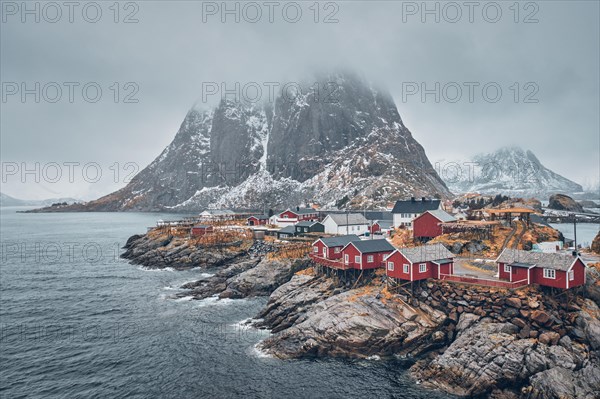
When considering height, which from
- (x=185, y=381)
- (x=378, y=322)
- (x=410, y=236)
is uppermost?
(x=410, y=236)

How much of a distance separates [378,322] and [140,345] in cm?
2651

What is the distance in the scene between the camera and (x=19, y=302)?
189 ft

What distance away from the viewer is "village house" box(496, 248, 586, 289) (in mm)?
36156

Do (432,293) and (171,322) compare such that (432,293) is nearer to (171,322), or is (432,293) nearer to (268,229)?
(171,322)

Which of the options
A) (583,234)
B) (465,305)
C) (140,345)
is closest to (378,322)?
(465,305)

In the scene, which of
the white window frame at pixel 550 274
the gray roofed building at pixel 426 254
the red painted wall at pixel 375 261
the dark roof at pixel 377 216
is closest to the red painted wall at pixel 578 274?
the white window frame at pixel 550 274

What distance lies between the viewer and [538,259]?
38594mm

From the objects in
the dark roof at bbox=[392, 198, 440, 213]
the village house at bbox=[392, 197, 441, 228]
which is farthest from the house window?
the village house at bbox=[392, 197, 441, 228]

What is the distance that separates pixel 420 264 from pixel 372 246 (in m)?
9.92

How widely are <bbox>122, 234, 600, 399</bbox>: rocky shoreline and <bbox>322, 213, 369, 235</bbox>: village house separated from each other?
33649 mm

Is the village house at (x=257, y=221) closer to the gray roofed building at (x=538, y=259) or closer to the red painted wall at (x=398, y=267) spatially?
the red painted wall at (x=398, y=267)

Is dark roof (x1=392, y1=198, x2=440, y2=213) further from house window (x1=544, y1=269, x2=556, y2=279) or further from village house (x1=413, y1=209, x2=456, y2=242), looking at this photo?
house window (x1=544, y1=269, x2=556, y2=279)

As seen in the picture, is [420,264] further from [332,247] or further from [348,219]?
[348,219]

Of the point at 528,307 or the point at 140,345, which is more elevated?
the point at 528,307
